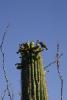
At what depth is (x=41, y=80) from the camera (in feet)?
21.7

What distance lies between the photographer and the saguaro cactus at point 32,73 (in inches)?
250

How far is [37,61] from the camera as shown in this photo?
694cm

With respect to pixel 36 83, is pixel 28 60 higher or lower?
higher

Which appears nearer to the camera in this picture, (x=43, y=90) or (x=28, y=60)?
(x=43, y=90)

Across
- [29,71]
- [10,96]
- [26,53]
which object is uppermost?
[26,53]

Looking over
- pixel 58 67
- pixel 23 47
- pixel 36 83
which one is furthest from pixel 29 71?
pixel 58 67

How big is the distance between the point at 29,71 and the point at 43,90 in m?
0.58

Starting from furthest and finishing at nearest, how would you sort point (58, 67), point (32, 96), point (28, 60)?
point (58, 67) < point (28, 60) < point (32, 96)

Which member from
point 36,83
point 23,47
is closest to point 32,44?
point 23,47

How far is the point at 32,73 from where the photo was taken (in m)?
6.57

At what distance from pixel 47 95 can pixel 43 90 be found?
0.19 metres

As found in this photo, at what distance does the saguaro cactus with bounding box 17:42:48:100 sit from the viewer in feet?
20.8

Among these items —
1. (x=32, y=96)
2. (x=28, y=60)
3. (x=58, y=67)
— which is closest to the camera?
(x=32, y=96)

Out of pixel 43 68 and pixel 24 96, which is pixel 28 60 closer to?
pixel 43 68
